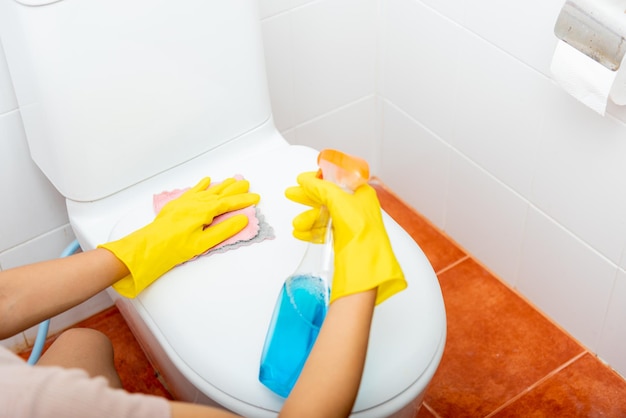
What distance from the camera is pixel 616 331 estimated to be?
4.19 ft

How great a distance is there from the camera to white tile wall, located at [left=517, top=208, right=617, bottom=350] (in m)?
1.26

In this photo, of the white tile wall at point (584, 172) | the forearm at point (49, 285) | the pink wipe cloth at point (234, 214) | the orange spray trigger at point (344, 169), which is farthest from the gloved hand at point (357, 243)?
the white tile wall at point (584, 172)

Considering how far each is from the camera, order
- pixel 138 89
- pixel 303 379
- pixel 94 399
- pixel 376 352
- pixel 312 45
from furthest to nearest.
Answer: pixel 312 45 → pixel 138 89 → pixel 376 352 → pixel 303 379 → pixel 94 399

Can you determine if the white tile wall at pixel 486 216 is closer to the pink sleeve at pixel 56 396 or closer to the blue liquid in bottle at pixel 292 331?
the blue liquid in bottle at pixel 292 331

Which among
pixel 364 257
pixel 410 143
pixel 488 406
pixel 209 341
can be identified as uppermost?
pixel 364 257

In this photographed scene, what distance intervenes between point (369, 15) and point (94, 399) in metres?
1.05

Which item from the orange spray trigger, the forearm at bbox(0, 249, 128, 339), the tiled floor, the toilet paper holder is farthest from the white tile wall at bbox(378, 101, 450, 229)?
the forearm at bbox(0, 249, 128, 339)

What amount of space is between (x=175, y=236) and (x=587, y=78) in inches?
22.3

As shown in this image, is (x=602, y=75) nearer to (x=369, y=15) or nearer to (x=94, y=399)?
(x=369, y=15)

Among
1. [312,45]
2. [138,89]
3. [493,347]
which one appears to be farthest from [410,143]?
[138,89]

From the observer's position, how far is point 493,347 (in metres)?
1.37

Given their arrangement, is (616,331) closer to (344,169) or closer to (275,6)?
(344,169)

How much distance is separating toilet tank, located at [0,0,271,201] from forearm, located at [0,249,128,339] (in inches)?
6.5

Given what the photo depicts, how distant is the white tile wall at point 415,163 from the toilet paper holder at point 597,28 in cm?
48
